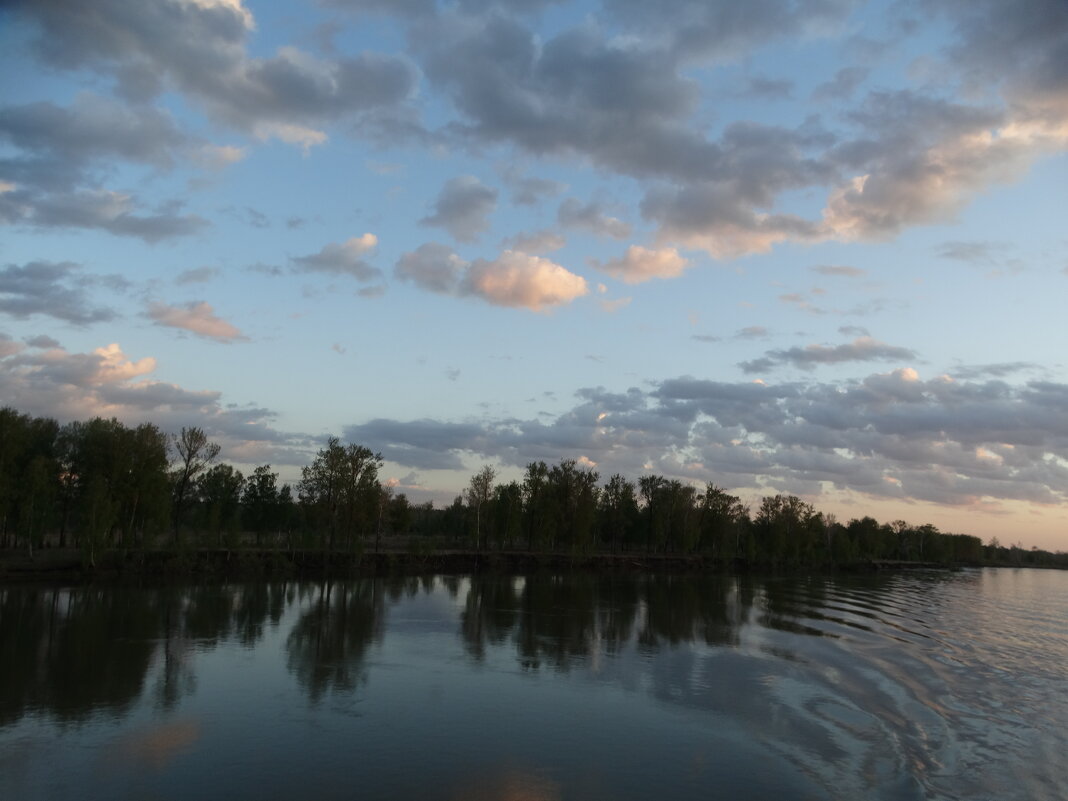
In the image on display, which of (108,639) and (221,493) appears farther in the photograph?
(221,493)

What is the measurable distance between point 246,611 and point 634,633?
2203cm

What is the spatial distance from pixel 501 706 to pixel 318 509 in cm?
5479

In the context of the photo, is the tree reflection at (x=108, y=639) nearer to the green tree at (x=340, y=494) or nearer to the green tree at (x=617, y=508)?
the green tree at (x=340, y=494)

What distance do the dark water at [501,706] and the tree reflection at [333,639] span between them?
0.17 meters

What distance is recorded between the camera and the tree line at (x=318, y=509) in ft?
192

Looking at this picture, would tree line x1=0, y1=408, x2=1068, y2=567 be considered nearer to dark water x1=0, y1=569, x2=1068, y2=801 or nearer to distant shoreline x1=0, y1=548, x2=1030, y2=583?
distant shoreline x1=0, y1=548, x2=1030, y2=583

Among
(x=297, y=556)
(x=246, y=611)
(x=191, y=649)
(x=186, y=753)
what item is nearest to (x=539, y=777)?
(x=186, y=753)

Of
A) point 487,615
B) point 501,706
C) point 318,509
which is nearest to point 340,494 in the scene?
point 318,509

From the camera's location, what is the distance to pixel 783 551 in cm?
11925

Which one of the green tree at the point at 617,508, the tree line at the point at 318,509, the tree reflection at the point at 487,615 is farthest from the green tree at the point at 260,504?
the green tree at the point at 617,508

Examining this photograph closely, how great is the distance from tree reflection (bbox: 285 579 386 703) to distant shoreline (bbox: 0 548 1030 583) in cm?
1653

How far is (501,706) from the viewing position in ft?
70.3

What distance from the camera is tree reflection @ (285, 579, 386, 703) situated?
78.5 feet

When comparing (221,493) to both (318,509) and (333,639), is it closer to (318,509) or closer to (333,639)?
(318,509)
